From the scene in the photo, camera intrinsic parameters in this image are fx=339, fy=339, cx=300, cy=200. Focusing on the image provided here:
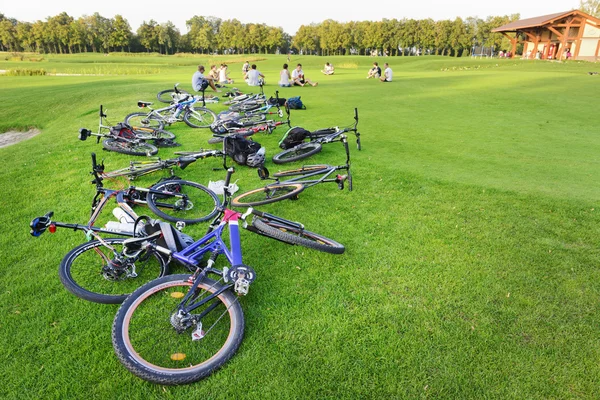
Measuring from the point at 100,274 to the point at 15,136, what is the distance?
42.1ft

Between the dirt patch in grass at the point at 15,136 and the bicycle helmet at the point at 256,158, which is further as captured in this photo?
the dirt patch in grass at the point at 15,136

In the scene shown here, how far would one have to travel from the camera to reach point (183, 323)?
2955mm

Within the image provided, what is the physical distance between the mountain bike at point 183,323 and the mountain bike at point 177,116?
26.4 ft

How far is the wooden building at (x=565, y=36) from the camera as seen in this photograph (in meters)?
37.8

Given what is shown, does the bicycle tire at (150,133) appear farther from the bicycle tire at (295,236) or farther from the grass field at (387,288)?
the bicycle tire at (295,236)

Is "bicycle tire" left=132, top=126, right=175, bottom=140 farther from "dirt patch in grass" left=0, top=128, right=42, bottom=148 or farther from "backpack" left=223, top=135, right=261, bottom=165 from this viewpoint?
"dirt patch in grass" left=0, top=128, right=42, bottom=148

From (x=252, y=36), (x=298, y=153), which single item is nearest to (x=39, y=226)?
(x=298, y=153)

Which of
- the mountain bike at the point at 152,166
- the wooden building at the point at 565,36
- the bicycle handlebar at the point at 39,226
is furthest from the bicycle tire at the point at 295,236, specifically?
the wooden building at the point at 565,36

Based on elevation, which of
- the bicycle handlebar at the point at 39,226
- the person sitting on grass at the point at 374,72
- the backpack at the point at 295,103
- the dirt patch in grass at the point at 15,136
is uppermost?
the person sitting on grass at the point at 374,72

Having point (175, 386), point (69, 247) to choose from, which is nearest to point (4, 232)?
point (69, 247)

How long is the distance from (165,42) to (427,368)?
104m

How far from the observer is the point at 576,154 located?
8375 mm

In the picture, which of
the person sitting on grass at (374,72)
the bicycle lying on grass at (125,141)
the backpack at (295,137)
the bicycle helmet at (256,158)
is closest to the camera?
A: the bicycle helmet at (256,158)

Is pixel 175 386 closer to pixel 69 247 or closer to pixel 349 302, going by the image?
pixel 349 302
